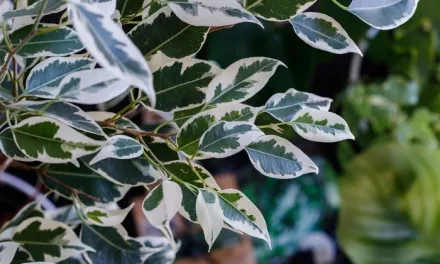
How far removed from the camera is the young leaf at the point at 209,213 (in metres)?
0.29

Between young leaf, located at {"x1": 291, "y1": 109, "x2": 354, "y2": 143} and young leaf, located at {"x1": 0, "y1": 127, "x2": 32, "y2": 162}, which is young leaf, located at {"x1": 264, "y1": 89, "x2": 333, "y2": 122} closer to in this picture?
young leaf, located at {"x1": 291, "y1": 109, "x2": 354, "y2": 143}

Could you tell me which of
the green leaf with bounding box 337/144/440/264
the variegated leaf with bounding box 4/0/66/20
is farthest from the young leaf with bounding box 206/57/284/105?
the green leaf with bounding box 337/144/440/264

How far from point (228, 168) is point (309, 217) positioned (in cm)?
21

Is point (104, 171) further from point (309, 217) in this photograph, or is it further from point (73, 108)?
point (309, 217)

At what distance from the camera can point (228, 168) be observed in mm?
886

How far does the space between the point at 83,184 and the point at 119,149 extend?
4.8 inches

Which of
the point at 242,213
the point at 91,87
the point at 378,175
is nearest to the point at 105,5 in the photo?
the point at 91,87

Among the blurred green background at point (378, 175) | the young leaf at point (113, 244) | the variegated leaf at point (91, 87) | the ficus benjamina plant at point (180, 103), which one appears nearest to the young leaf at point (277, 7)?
the ficus benjamina plant at point (180, 103)

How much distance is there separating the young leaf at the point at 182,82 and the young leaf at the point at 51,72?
0.05 m

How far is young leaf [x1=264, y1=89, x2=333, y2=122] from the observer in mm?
316

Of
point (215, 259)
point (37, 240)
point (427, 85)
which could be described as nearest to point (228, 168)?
point (215, 259)

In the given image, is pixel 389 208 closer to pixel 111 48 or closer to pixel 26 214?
pixel 26 214

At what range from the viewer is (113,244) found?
39 centimetres

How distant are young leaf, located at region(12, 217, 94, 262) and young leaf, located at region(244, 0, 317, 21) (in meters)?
0.21
